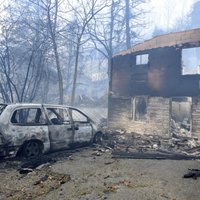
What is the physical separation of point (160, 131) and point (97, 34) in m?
14.1

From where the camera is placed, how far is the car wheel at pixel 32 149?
7344mm

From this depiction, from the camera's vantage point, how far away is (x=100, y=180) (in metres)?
5.81

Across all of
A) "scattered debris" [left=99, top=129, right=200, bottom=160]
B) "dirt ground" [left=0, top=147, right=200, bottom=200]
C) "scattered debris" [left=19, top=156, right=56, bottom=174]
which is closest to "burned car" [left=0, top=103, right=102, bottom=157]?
"scattered debris" [left=19, top=156, right=56, bottom=174]

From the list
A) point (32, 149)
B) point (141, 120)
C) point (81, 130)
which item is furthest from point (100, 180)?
point (141, 120)

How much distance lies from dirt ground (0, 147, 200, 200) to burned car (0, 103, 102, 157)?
44 centimetres

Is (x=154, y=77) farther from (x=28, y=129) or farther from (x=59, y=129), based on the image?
(x=28, y=129)

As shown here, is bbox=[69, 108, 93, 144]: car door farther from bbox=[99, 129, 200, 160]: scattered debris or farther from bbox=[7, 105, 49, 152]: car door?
bbox=[7, 105, 49, 152]: car door

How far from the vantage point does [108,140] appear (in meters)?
10.9

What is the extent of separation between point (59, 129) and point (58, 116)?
0.72 m

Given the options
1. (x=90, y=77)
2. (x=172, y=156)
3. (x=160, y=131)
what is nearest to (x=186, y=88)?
(x=160, y=131)

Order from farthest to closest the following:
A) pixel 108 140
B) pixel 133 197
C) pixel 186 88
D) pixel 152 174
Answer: pixel 186 88
pixel 108 140
pixel 152 174
pixel 133 197

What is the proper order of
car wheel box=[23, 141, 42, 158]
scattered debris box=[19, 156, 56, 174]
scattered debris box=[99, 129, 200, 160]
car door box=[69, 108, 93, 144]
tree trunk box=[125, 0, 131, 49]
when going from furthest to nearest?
tree trunk box=[125, 0, 131, 49] → car door box=[69, 108, 93, 144] → scattered debris box=[99, 129, 200, 160] → car wheel box=[23, 141, 42, 158] → scattered debris box=[19, 156, 56, 174]

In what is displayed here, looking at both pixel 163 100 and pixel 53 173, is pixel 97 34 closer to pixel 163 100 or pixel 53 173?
pixel 163 100

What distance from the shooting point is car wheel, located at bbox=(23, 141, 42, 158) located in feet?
24.1
